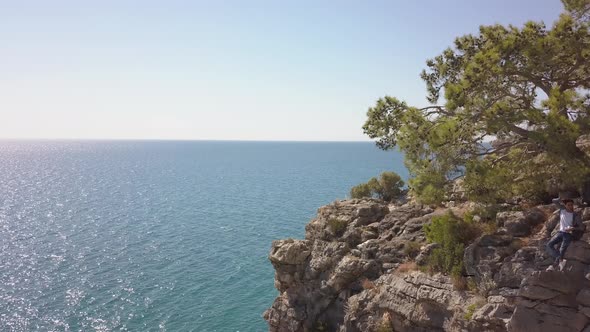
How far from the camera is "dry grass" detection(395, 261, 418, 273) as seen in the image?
74.4 feet

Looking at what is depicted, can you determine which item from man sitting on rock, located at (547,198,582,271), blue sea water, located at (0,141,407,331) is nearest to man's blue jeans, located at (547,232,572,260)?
man sitting on rock, located at (547,198,582,271)

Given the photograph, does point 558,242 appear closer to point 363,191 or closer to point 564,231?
point 564,231

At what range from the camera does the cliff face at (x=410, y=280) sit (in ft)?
54.0

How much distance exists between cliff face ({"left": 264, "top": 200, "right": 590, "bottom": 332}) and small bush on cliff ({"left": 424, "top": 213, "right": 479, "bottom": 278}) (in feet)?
1.94

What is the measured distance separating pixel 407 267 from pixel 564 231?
8915 mm

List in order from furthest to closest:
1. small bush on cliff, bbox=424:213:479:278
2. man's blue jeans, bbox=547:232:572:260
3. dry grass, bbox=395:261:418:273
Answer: dry grass, bbox=395:261:418:273 < small bush on cliff, bbox=424:213:479:278 < man's blue jeans, bbox=547:232:572:260

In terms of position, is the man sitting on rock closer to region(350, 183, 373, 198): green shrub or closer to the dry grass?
the dry grass

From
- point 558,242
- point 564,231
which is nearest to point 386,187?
point 558,242

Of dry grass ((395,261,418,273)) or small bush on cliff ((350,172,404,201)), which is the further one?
small bush on cliff ((350,172,404,201))

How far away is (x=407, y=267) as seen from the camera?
23016 millimetres

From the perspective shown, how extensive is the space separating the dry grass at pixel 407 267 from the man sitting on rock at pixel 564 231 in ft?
24.3

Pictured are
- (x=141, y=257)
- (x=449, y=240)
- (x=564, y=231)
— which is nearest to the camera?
(x=564, y=231)

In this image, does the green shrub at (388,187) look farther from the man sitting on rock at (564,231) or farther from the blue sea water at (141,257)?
the man sitting on rock at (564,231)

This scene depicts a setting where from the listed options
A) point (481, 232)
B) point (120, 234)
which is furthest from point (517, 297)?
point (120, 234)
